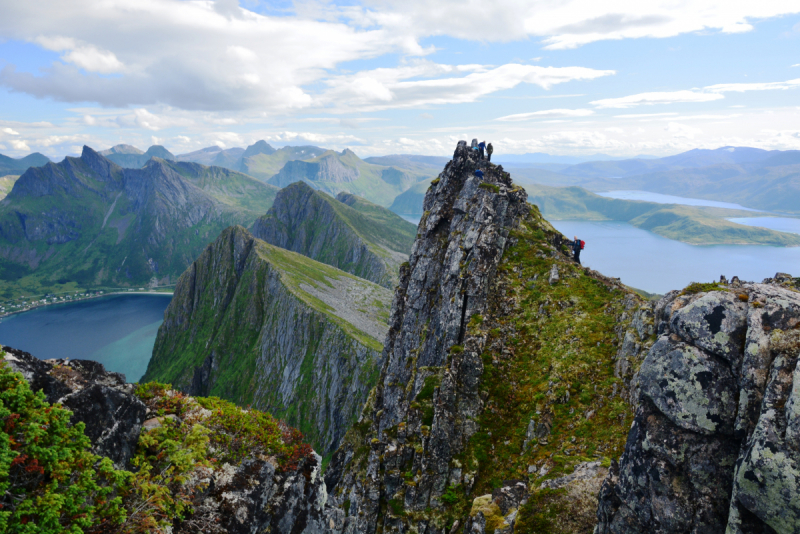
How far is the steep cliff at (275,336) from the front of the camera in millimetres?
110188

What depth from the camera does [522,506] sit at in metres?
16.6

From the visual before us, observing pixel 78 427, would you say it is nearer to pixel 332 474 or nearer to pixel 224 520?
pixel 224 520

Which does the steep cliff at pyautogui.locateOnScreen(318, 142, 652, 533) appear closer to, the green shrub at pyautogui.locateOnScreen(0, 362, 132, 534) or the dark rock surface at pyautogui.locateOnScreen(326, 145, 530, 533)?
the dark rock surface at pyautogui.locateOnScreen(326, 145, 530, 533)

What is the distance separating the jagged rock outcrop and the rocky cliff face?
588 inches

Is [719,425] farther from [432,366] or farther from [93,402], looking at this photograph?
[432,366]

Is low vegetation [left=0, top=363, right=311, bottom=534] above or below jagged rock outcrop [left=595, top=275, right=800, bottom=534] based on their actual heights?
below

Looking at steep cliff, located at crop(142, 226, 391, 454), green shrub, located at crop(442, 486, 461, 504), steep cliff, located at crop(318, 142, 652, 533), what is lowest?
steep cliff, located at crop(142, 226, 391, 454)

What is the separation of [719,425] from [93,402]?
21.0 meters

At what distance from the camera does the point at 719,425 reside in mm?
10125

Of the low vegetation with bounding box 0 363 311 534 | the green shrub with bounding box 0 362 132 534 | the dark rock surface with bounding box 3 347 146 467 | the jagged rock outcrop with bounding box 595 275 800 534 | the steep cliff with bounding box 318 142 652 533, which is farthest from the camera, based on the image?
the steep cliff with bounding box 318 142 652 533

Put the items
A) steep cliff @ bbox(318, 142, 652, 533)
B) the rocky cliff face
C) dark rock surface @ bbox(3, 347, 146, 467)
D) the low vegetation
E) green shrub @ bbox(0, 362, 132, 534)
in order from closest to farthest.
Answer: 1. green shrub @ bbox(0, 362, 132, 534)
2. the low vegetation
3. the rocky cliff face
4. dark rock surface @ bbox(3, 347, 146, 467)
5. steep cliff @ bbox(318, 142, 652, 533)

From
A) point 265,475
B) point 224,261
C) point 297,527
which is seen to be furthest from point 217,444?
point 224,261

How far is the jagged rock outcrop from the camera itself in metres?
8.55

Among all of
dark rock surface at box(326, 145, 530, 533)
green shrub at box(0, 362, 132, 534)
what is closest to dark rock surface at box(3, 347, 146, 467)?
green shrub at box(0, 362, 132, 534)
